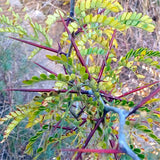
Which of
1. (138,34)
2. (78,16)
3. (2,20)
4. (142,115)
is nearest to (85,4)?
(78,16)

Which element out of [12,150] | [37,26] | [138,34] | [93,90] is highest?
[37,26]

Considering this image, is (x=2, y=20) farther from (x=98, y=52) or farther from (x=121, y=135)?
(x=121, y=135)

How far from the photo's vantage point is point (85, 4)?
1.59ft

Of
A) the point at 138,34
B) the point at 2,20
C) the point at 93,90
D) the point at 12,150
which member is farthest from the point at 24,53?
the point at 93,90

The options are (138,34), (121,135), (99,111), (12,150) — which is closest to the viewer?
(121,135)

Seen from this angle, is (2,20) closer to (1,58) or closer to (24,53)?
(1,58)

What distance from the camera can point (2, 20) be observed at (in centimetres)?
52

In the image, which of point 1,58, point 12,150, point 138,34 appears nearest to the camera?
point 12,150

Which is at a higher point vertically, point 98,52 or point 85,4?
point 85,4

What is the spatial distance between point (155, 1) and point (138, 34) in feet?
1.27

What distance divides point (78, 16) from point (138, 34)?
1.93 metres

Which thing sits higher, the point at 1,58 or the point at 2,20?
the point at 2,20

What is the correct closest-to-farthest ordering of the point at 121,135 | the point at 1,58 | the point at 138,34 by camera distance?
the point at 121,135 < the point at 1,58 < the point at 138,34

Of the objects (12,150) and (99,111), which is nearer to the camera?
(99,111)
